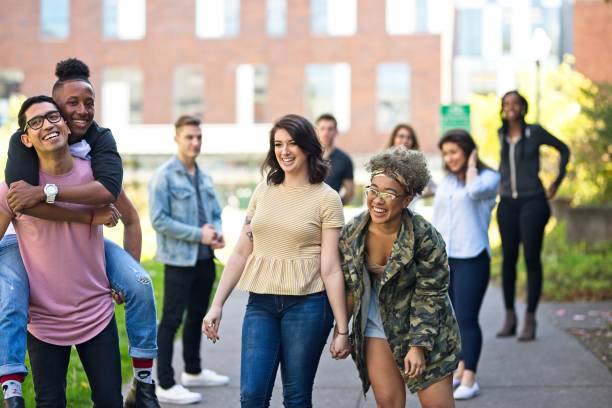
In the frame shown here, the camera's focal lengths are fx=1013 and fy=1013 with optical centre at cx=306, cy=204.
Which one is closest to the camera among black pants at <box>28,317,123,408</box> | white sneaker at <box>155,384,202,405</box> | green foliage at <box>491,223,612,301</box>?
black pants at <box>28,317,123,408</box>

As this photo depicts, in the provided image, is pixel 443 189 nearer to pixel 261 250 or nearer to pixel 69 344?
pixel 261 250

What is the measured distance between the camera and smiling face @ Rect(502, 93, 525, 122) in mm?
9242

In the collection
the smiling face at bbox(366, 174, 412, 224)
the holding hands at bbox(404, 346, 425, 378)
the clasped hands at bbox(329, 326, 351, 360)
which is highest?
the smiling face at bbox(366, 174, 412, 224)

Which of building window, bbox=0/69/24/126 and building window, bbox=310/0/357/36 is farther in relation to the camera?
building window, bbox=0/69/24/126

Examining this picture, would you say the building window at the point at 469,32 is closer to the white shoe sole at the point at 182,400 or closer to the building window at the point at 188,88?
the building window at the point at 188,88

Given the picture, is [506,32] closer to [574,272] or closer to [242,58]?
[242,58]

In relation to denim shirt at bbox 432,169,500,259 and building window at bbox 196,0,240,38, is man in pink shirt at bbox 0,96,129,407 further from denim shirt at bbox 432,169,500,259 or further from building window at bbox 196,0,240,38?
building window at bbox 196,0,240,38

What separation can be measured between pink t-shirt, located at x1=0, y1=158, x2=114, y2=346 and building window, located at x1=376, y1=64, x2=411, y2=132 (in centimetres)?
4000

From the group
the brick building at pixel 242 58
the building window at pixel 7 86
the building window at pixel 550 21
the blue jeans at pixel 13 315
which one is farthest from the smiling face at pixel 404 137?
the building window at pixel 7 86

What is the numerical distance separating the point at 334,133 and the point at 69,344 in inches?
200

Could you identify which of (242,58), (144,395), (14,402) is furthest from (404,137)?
(242,58)

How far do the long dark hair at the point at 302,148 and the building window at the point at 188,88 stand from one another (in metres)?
41.2

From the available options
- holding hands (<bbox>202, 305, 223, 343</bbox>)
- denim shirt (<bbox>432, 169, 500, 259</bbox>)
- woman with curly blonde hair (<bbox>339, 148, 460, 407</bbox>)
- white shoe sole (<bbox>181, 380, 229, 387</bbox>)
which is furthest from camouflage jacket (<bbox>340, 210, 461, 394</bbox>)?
white shoe sole (<bbox>181, 380, 229, 387</bbox>)

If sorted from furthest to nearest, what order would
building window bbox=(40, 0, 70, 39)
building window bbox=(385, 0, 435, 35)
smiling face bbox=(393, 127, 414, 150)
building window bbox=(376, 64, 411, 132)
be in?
building window bbox=(40, 0, 70, 39) → building window bbox=(376, 64, 411, 132) → building window bbox=(385, 0, 435, 35) → smiling face bbox=(393, 127, 414, 150)
